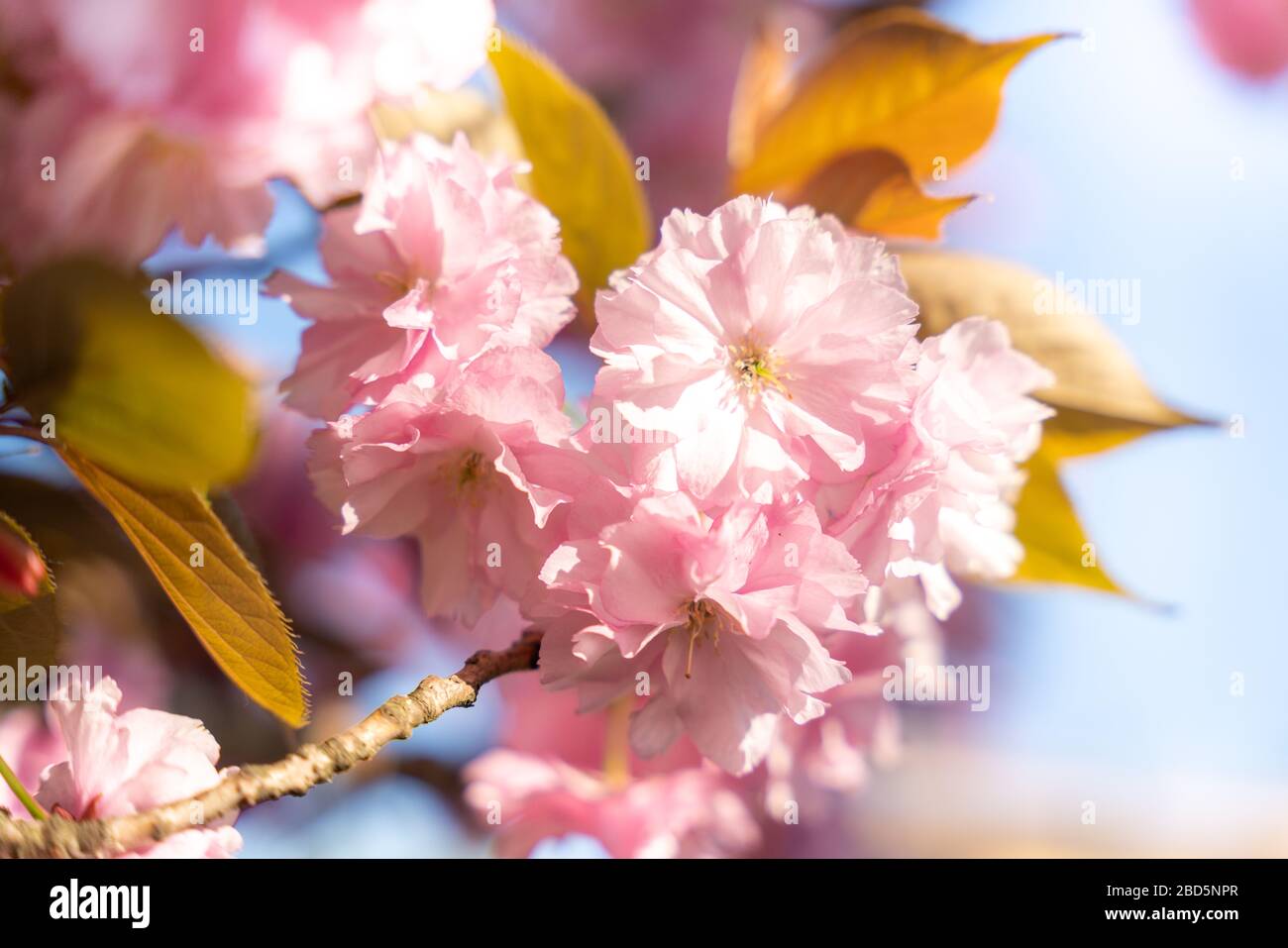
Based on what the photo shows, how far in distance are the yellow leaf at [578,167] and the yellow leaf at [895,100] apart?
0.40 feet

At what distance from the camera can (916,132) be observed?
0.54 metres

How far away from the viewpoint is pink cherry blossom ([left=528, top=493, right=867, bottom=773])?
34 cm

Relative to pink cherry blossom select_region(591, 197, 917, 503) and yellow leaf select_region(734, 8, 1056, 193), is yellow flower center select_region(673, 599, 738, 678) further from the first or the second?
yellow leaf select_region(734, 8, 1056, 193)

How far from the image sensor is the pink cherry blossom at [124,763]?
1.23 feet

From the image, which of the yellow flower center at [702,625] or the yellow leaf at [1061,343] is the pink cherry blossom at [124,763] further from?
the yellow leaf at [1061,343]

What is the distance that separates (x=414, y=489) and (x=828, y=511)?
0.55ft

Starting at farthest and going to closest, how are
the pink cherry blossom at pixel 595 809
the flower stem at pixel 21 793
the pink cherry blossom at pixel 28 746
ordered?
1. the pink cherry blossom at pixel 595 809
2. the pink cherry blossom at pixel 28 746
3. the flower stem at pixel 21 793

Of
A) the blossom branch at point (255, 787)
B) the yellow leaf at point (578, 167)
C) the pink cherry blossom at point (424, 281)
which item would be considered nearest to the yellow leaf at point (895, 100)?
→ the yellow leaf at point (578, 167)

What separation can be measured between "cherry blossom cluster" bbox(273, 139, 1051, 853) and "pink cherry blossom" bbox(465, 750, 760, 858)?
0.64ft

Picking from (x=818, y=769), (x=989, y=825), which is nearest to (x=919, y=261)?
(x=818, y=769)

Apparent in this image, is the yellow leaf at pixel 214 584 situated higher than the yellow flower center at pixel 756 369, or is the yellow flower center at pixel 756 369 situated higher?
the yellow flower center at pixel 756 369

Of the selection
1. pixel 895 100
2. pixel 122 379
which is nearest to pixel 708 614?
pixel 122 379

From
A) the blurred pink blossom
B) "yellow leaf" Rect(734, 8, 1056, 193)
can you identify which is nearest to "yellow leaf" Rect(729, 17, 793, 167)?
"yellow leaf" Rect(734, 8, 1056, 193)
